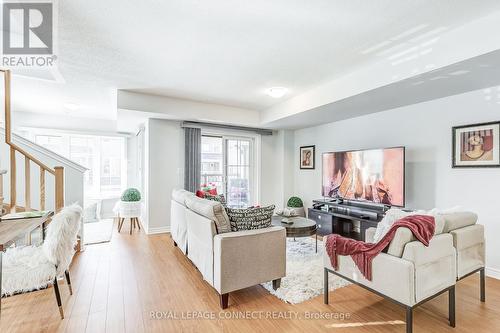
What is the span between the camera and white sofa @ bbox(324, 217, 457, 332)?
1.70m

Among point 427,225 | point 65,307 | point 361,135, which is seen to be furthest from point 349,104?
point 65,307

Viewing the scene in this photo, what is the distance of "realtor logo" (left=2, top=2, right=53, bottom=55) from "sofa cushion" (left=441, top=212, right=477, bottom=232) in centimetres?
371

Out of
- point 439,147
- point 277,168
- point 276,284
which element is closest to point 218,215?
point 276,284

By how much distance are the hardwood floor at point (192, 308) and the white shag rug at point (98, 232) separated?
133 centimetres

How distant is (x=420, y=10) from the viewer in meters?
1.98

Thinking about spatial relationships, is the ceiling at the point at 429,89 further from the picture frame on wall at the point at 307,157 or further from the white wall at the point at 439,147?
the picture frame on wall at the point at 307,157

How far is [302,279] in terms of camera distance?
271 cm

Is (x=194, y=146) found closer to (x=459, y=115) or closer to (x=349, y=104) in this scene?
(x=349, y=104)

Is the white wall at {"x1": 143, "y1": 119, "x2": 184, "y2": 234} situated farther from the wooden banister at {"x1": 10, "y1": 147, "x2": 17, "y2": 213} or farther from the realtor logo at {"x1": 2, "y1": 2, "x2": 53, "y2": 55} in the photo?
the realtor logo at {"x1": 2, "y1": 2, "x2": 53, "y2": 55}

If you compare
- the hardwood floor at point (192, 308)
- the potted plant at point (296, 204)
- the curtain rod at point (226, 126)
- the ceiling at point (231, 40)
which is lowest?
the hardwood floor at point (192, 308)

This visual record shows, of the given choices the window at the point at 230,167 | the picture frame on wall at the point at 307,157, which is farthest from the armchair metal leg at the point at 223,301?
the picture frame on wall at the point at 307,157

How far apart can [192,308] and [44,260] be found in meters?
1.27

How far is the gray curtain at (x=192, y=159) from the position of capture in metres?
5.02

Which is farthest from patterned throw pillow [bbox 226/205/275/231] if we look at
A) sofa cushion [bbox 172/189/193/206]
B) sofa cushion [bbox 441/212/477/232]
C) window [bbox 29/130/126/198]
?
window [bbox 29/130/126/198]
